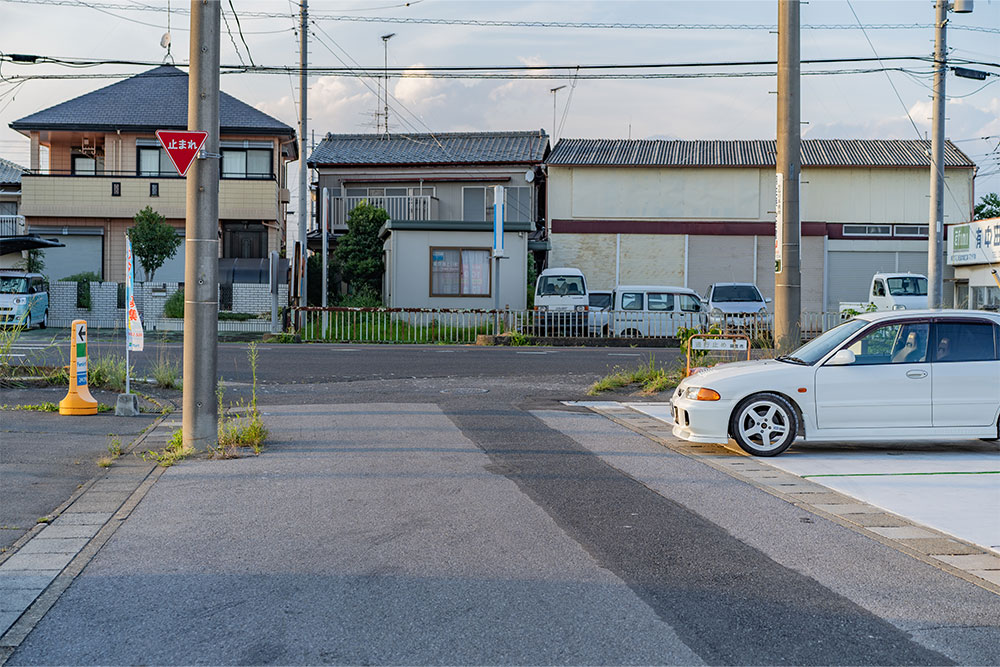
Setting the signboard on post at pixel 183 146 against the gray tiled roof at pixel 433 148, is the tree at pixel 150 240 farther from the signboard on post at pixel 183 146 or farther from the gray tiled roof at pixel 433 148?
the signboard on post at pixel 183 146

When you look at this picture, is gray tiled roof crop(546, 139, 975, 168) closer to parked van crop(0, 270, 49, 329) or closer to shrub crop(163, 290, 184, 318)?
shrub crop(163, 290, 184, 318)

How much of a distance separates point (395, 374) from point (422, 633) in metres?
14.5

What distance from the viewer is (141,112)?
39594 millimetres

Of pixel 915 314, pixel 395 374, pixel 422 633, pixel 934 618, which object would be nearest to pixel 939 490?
pixel 915 314

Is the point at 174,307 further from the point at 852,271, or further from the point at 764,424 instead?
the point at 852,271

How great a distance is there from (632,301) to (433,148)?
54.7 ft

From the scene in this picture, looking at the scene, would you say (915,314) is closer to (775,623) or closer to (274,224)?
(775,623)

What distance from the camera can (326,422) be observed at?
41.5 feet

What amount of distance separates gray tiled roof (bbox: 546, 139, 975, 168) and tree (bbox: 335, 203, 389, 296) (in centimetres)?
802

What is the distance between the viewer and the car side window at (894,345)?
34.6ft

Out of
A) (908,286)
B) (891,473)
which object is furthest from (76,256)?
(891,473)

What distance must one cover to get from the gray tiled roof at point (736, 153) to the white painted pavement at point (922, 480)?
1192 inches

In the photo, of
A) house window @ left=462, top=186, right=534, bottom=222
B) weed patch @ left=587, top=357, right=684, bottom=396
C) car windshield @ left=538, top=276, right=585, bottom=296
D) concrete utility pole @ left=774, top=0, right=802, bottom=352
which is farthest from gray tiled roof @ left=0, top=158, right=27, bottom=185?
concrete utility pole @ left=774, top=0, right=802, bottom=352

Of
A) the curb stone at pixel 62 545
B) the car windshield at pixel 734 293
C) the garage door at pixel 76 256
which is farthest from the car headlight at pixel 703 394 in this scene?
the garage door at pixel 76 256
